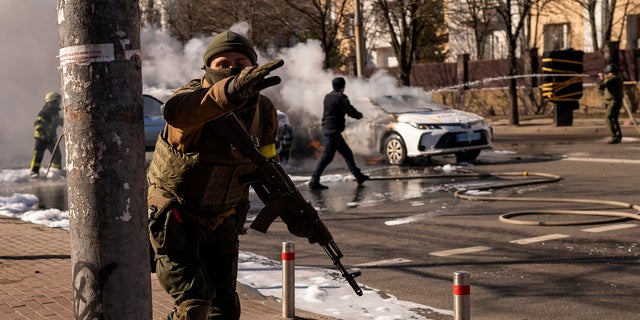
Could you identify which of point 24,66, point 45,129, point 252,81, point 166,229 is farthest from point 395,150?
point 252,81

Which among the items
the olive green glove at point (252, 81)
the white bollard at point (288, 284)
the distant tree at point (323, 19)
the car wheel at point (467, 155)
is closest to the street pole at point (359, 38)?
the distant tree at point (323, 19)

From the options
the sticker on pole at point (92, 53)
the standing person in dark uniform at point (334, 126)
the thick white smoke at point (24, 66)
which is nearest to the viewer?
the sticker on pole at point (92, 53)

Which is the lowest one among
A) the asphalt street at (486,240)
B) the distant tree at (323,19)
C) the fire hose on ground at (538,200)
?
the asphalt street at (486,240)

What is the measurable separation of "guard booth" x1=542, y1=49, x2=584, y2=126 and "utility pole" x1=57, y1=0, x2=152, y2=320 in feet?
78.2

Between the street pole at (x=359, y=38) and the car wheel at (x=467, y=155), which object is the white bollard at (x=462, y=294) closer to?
the car wheel at (x=467, y=155)

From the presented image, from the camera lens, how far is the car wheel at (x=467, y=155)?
17.4m

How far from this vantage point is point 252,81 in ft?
10.5

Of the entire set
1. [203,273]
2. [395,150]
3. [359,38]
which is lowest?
[395,150]

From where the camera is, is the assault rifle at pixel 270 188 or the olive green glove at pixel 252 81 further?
the assault rifle at pixel 270 188

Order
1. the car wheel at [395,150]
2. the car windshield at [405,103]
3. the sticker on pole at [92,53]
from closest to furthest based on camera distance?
the sticker on pole at [92,53]
the car wheel at [395,150]
the car windshield at [405,103]

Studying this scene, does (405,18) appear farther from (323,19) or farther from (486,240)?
(486,240)

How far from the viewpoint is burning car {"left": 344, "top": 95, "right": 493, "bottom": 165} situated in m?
16.7

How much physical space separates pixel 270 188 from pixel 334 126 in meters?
10.1

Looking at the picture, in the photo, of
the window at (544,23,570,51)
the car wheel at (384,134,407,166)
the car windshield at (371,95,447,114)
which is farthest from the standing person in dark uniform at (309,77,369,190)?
the window at (544,23,570,51)
